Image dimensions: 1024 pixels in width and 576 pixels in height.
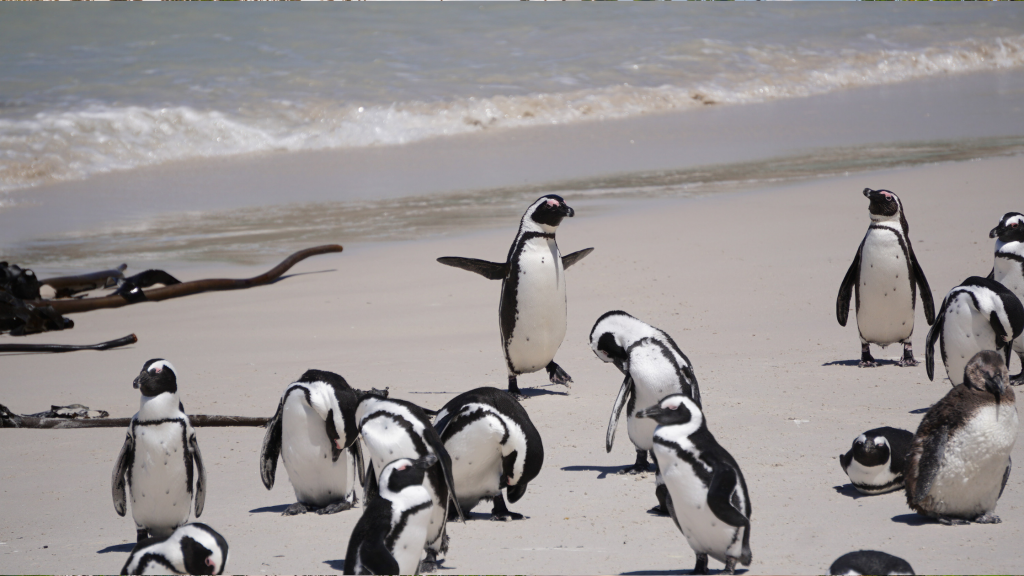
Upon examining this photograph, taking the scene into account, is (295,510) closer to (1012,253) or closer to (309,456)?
(309,456)

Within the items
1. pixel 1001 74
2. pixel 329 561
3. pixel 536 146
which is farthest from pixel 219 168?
pixel 1001 74

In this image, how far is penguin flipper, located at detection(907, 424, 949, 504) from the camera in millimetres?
3154

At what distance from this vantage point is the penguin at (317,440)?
3.64m

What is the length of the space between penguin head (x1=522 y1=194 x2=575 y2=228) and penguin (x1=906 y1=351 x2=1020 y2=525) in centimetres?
255

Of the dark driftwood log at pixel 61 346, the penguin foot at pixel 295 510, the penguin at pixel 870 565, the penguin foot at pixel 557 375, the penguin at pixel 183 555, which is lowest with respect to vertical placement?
the penguin foot at pixel 295 510

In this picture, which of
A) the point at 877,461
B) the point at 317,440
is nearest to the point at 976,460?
the point at 877,461

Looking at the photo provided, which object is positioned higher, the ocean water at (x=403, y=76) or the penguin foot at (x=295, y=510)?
the ocean water at (x=403, y=76)

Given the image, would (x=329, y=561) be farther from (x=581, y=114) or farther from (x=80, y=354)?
(x=581, y=114)

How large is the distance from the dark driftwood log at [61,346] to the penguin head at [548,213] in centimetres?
287

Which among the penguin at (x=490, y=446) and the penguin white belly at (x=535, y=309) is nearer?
the penguin at (x=490, y=446)

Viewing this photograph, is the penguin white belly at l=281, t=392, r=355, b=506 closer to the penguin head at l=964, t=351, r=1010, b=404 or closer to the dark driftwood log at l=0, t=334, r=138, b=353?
the penguin head at l=964, t=351, r=1010, b=404

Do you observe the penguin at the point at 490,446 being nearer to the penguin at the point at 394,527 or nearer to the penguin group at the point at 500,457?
the penguin group at the point at 500,457

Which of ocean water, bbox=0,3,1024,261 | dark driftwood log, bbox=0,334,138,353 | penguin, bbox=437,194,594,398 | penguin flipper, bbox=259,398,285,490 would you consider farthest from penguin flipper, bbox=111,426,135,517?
ocean water, bbox=0,3,1024,261

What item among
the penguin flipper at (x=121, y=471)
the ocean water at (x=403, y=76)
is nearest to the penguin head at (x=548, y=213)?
the penguin flipper at (x=121, y=471)
